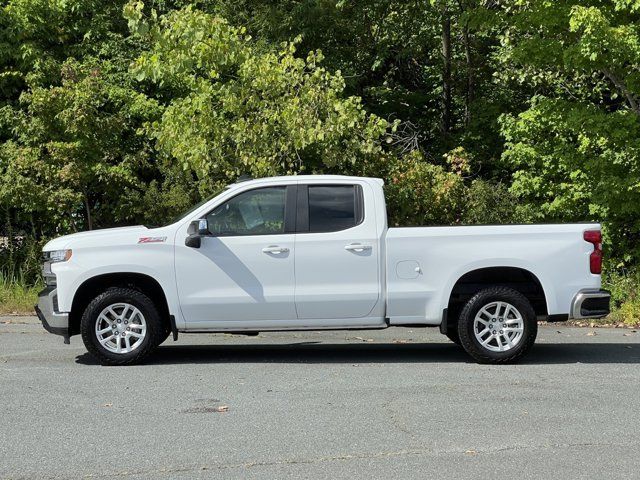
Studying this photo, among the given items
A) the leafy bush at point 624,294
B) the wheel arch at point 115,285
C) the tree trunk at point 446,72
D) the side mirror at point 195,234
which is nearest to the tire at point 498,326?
the side mirror at point 195,234

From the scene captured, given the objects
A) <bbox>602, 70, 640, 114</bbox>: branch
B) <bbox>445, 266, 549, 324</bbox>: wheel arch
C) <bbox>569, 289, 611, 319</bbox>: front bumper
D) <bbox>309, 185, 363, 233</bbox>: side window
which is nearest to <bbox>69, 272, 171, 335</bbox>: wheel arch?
<bbox>309, 185, 363, 233</bbox>: side window

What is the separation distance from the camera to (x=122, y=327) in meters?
9.84

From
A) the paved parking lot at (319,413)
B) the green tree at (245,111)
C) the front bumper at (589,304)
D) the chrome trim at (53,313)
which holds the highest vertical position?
the green tree at (245,111)

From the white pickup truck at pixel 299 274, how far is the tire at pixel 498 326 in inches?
0.5

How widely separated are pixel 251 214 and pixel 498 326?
9.13 ft

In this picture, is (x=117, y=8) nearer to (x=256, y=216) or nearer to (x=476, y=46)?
(x=476, y=46)

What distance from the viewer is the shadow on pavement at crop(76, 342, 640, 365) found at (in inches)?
409

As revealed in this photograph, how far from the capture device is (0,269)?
17.8 meters

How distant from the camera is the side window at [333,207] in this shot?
10.00 metres

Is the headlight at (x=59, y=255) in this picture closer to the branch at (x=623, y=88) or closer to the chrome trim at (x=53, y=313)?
the chrome trim at (x=53, y=313)

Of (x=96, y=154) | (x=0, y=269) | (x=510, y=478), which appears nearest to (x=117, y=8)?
(x=96, y=154)

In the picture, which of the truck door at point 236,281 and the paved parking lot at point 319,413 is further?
the truck door at point 236,281

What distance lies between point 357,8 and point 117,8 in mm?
5541

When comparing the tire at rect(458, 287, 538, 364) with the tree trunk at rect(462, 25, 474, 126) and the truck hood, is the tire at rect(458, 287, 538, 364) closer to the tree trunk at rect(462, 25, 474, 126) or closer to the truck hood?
the truck hood
